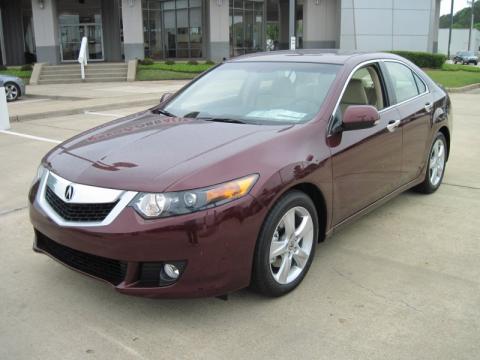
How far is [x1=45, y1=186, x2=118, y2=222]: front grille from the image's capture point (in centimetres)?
302

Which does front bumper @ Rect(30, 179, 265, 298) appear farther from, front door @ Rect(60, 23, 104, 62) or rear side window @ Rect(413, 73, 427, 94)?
front door @ Rect(60, 23, 104, 62)

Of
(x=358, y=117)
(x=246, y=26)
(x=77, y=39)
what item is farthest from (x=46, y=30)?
(x=358, y=117)

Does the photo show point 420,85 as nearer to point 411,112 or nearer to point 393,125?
point 411,112

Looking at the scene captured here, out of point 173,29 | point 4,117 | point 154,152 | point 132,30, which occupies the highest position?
point 173,29

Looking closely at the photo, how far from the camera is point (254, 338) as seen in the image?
3.05m

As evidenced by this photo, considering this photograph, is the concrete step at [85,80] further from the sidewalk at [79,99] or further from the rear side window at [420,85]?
the rear side window at [420,85]

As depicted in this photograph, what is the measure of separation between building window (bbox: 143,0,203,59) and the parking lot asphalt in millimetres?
27417

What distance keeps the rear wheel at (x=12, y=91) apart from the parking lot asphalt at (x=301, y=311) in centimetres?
1344

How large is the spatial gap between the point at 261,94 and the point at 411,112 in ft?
5.00

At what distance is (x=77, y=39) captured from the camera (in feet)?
95.3

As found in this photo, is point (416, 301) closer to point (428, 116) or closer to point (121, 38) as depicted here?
point (428, 116)

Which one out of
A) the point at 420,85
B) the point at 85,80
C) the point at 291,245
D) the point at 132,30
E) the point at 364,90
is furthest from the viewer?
the point at 132,30

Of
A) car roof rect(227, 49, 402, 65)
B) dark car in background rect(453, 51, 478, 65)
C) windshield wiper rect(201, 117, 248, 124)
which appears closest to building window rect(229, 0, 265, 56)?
car roof rect(227, 49, 402, 65)

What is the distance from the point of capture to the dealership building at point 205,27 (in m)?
28.9
